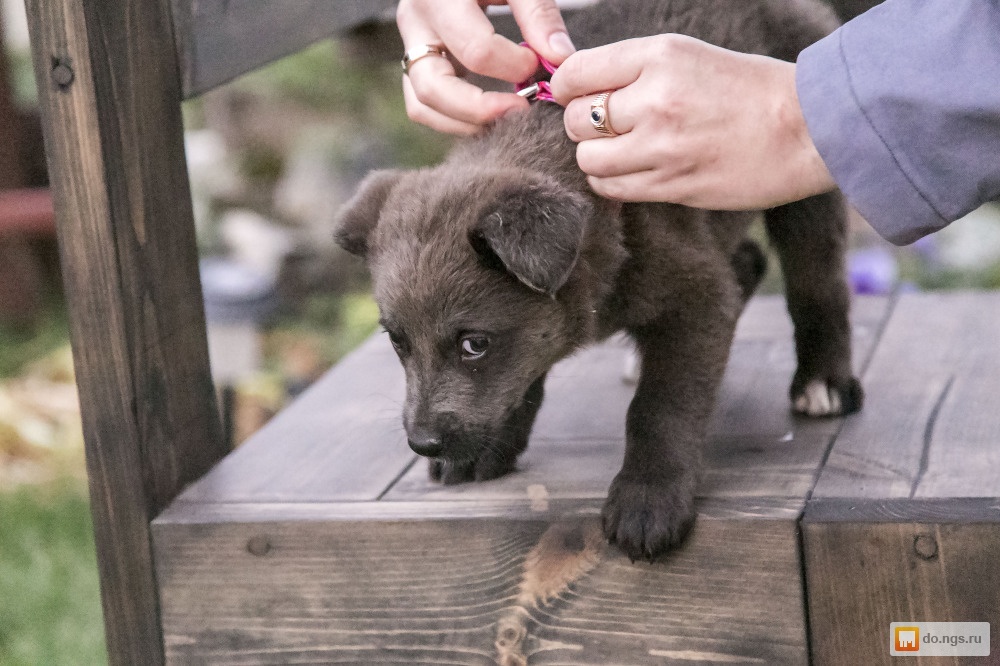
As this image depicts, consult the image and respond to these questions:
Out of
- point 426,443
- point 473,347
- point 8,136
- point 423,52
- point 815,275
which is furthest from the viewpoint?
point 8,136

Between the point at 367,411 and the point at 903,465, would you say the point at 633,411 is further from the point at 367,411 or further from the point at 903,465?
the point at 367,411

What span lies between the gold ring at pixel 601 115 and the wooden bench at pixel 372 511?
768 mm

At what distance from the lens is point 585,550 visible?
7.70 feet

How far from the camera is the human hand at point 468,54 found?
8.19ft

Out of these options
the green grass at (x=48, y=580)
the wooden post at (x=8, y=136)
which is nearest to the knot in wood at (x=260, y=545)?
the green grass at (x=48, y=580)

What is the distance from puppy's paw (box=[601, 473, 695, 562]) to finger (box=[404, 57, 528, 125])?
90 cm

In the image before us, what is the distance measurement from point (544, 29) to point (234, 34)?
755mm

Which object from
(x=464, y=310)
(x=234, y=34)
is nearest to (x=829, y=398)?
(x=464, y=310)

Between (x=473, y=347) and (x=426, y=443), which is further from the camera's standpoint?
(x=473, y=347)

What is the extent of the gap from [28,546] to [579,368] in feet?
8.05

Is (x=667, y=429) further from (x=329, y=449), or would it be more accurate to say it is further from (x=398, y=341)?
(x=329, y=449)

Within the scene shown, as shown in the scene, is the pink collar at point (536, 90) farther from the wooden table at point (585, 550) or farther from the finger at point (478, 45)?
the wooden table at point (585, 550)

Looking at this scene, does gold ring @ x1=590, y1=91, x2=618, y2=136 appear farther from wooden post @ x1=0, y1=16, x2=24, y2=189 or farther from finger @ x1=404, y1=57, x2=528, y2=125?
wooden post @ x1=0, y1=16, x2=24, y2=189

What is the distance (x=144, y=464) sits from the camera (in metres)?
2.55
